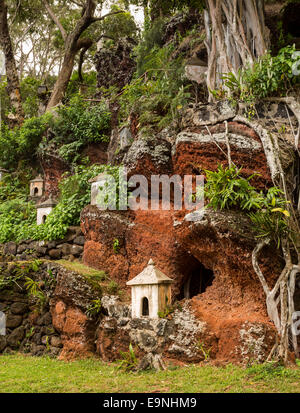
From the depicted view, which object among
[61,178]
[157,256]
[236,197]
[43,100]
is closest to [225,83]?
[236,197]

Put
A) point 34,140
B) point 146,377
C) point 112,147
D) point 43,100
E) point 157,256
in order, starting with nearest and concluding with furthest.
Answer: point 146,377, point 157,256, point 112,147, point 34,140, point 43,100

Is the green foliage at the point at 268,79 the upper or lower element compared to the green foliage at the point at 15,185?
upper

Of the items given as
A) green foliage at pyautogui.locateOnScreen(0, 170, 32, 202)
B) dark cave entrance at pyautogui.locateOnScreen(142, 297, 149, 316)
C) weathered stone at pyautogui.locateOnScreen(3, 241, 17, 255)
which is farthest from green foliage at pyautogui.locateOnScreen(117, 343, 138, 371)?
green foliage at pyautogui.locateOnScreen(0, 170, 32, 202)

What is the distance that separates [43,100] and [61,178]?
6091mm

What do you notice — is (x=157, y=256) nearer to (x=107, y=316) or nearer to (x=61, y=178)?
(x=107, y=316)

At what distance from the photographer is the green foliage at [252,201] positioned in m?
6.47

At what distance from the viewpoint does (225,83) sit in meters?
8.41

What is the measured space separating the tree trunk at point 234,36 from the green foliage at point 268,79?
2.20 ft

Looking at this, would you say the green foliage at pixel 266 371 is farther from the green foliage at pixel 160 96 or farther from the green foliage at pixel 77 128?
the green foliage at pixel 77 128

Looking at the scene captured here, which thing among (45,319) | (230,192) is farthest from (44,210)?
(230,192)

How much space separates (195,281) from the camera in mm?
8375

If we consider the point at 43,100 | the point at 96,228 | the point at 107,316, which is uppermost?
the point at 43,100

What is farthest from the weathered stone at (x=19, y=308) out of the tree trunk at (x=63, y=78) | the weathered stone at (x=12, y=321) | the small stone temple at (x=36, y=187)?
the tree trunk at (x=63, y=78)

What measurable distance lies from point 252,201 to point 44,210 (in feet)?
20.4
